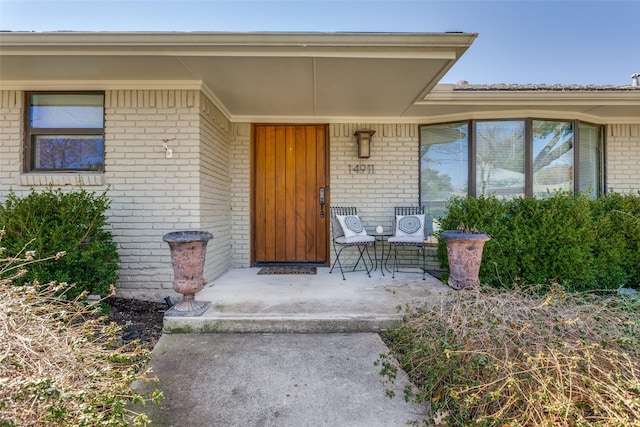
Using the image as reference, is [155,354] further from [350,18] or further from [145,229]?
[350,18]

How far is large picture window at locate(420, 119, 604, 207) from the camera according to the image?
432 centimetres

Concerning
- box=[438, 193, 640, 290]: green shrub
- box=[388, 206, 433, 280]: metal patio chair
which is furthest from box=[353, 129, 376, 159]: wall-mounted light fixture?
box=[438, 193, 640, 290]: green shrub

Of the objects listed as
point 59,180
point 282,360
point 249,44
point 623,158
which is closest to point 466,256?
point 282,360

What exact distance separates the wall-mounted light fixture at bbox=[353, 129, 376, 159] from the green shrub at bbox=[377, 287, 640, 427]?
114 inches

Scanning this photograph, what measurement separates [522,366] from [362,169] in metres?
3.52

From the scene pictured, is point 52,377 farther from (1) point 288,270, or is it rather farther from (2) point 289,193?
(2) point 289,193

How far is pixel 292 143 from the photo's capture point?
478 centimetres

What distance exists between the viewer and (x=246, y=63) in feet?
9.71

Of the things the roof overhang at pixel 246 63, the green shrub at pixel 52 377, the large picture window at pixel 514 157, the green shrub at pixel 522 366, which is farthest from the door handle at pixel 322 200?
the green shrub at pixel 52 377

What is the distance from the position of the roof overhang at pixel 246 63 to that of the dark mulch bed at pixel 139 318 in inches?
90.8

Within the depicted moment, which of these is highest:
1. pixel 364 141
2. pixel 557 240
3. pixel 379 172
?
pixel 364 141

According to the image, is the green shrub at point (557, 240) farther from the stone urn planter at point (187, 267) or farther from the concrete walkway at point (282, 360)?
the stone urn planter at point (187, 267)

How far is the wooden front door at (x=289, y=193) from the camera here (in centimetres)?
477

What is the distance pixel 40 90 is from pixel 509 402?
16.4 ft
